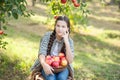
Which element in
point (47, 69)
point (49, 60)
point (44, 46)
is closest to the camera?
point (47, 69)

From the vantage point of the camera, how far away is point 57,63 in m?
4.55

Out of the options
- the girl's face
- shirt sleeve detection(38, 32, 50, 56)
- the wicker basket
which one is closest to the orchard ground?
shirt sleeve detection(38, 32, 50, 56)

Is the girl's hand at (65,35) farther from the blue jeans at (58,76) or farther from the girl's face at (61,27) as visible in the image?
the blue jeans at (58,76)

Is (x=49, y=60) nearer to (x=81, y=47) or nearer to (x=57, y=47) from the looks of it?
(x=57, y=47)

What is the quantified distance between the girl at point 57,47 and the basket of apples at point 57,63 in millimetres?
55

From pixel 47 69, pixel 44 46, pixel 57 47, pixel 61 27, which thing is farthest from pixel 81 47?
pixel 47 69

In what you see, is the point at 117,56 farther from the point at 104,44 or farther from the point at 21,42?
the point at 21,42

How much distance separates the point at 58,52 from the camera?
4.84 metres

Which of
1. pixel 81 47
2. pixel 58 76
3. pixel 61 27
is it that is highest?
pixel 61 27

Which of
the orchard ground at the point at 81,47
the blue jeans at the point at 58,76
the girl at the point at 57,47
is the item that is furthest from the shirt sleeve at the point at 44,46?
the orchard ground at the point at 81,47

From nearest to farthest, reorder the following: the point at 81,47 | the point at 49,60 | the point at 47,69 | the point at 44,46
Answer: the point at 47,69, the point at 49,60, the point at 44,46, the point at 81,47

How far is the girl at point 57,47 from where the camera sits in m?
4.61

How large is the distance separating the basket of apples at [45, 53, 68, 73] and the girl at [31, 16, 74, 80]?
2.2 inches

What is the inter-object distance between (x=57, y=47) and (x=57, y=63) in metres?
0.35
